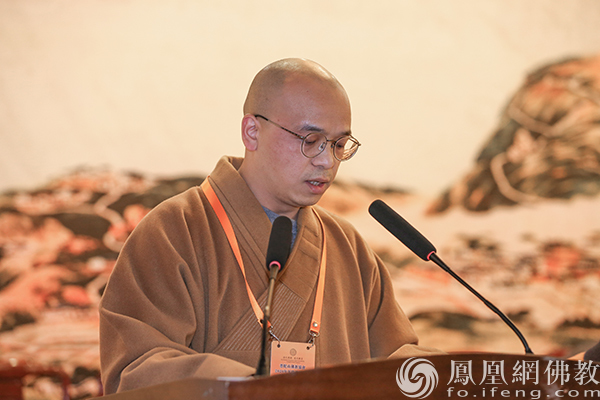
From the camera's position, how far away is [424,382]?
88 centimetres

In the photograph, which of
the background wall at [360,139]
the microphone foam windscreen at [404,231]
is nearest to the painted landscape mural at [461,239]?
the background wall at [360,139]

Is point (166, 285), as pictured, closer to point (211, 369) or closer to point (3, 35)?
point (211, 369)

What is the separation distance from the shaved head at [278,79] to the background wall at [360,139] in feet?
5.00

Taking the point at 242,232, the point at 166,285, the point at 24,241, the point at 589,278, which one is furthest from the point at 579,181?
the point at 24,241

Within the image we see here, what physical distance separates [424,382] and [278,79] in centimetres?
100

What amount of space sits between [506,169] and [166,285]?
8.53ft

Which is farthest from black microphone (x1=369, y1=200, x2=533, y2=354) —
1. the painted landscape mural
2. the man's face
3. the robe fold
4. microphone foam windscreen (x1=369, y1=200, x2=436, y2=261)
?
the painted landscape mural

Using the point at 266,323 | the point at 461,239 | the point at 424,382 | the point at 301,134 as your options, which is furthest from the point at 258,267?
the point at 461,239

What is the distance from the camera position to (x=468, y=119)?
345cm

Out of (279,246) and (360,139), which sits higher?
(360,139)

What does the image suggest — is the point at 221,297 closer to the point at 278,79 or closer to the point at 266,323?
the point at 266,323

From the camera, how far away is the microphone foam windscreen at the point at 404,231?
4.36 feet

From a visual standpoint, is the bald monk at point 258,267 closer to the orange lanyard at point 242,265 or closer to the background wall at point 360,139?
the orange lanyard at point 242,265

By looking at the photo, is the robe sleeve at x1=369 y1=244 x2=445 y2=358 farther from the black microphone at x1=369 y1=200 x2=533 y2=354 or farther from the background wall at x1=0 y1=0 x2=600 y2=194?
the background wall at x1=0 y1=0 x2=600 y2=194
